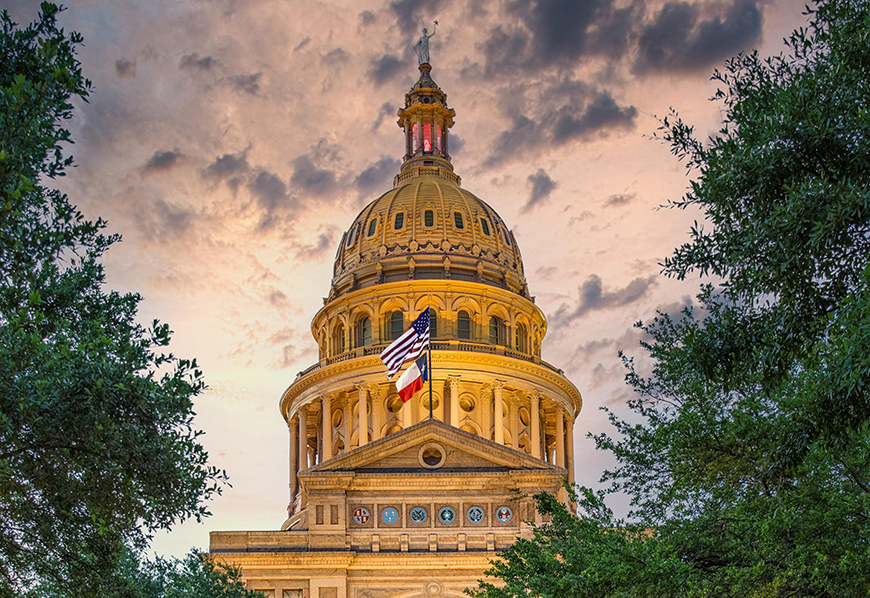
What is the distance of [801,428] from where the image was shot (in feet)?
62.9

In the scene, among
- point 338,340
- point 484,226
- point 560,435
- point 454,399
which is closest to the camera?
point 454,399

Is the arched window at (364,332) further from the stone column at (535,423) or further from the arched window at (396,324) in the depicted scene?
the stone column at (535,423)

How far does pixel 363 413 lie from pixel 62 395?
192 feet

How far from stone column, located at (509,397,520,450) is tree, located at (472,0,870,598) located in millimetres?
48956

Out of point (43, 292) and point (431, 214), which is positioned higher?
point (431, 214)

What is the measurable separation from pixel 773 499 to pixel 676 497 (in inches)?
155

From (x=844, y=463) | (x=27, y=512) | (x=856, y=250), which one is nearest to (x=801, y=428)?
(x=856, y=250)

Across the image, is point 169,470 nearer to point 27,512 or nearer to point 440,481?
point 27,512

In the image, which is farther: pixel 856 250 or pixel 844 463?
pixel 844 463

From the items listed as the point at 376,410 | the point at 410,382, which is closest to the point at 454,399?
the point at 376,410

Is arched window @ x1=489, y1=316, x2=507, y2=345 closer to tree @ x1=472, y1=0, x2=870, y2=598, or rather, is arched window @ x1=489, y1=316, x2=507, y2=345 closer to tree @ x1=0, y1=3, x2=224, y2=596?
tree @ x1=472, y1=0, x2=870, y2=598

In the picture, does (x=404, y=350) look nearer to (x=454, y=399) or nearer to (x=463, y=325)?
(x=454, y=399)

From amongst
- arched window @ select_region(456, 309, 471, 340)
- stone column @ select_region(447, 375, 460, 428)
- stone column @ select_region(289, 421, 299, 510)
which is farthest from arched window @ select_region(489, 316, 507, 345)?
stone column @ select_region(289, 421, 299, 510)

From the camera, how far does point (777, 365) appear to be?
63.8 feet
